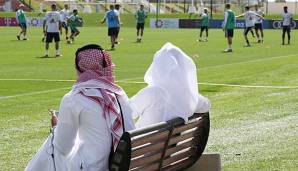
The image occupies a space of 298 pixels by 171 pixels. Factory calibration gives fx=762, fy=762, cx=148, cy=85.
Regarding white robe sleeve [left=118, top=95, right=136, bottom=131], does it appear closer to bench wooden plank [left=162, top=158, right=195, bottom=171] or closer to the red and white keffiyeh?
the red and white keffiyeh

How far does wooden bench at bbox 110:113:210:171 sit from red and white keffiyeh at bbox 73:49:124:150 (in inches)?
7.9

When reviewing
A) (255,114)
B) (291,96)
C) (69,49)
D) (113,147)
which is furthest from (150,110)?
(69,49)

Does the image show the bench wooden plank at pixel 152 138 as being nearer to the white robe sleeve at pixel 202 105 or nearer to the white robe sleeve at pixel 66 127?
the white robe sleeve at pixel 66 127

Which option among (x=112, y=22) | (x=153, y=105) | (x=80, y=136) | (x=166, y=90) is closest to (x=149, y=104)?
(x=153, y=105)

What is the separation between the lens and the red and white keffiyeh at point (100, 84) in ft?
18.9

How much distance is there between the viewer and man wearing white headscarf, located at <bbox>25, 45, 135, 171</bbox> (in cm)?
571

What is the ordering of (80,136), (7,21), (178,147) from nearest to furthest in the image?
(80,136) → (178,147) → (7,21)

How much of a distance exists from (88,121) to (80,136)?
197 millimetres

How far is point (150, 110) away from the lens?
638 cm

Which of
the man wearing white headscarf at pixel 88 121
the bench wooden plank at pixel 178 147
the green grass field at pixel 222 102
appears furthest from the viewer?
the green grass field at pixel 222 102

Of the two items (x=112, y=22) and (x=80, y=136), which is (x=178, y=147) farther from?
(x=112, y=22)

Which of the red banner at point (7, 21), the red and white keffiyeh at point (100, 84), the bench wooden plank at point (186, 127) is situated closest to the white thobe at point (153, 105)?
the bench wooden plank at point (186, 127)

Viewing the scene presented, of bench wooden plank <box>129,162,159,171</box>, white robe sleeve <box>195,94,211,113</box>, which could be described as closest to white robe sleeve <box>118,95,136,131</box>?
bench wooden plank <box>129,162,159,171</box>

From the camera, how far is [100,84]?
586 centimetres
